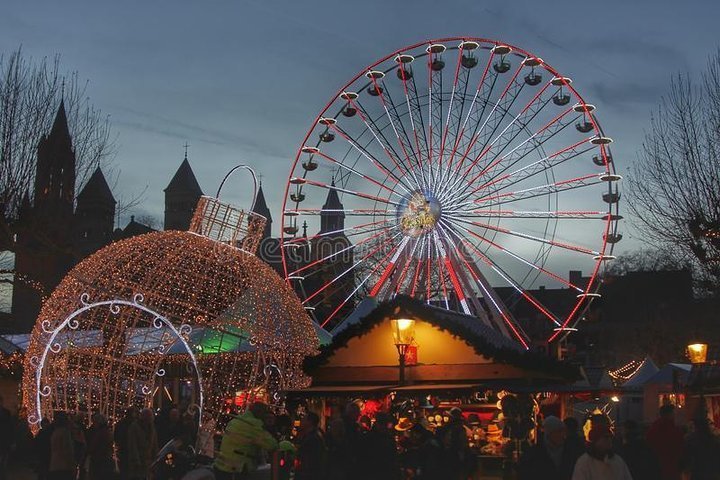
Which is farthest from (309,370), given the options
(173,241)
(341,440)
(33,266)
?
(33,266)

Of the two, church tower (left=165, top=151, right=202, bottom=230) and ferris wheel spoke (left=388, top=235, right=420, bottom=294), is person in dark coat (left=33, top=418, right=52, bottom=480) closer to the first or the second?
ferris wheel spoke (left=388, top=235, right=420, bottom=294)

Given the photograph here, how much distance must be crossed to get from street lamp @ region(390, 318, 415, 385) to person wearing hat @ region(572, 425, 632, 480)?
28.7ft

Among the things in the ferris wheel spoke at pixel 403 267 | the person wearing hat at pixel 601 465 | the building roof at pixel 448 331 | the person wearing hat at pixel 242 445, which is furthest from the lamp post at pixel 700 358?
the person wearing hat at pixel 601 465

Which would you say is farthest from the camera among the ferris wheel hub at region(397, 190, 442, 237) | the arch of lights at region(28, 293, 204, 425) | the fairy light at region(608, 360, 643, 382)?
the fairy light at region(608, 360, 643, 382)

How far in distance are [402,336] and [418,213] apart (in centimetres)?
993

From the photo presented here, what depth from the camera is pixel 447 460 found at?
35.5 feet

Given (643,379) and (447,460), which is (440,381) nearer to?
(447,460)

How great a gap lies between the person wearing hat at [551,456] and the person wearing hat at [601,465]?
739mm

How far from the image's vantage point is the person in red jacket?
12539 millimetres

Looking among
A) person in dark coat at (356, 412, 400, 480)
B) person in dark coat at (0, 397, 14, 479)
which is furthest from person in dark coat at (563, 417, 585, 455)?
person in dark coat at (0, 397, 14, 479)

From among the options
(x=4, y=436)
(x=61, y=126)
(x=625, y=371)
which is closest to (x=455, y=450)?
(x=4, y=436)

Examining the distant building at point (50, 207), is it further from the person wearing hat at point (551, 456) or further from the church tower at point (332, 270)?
the person wearing hat at point (551, 456)

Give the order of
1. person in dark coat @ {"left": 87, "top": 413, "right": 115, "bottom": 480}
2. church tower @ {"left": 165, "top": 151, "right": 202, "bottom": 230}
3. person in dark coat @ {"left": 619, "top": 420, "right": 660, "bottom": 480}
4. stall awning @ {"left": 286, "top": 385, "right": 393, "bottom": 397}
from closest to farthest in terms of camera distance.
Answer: person in dark coat @ {"left": 619, "top": 420, "right": 660, "bottom": 480}, person in dark coat @ {"left": 87, "top": 413, "right": 115, "bottom": 480}, stall awning @ {"left": 286, "top": 385, "right": 393, "bottom": 397}, church tower @ {"left": 165, "top": 151, "right": 202, "bottom": 230}

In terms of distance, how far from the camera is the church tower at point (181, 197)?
108438 mm
